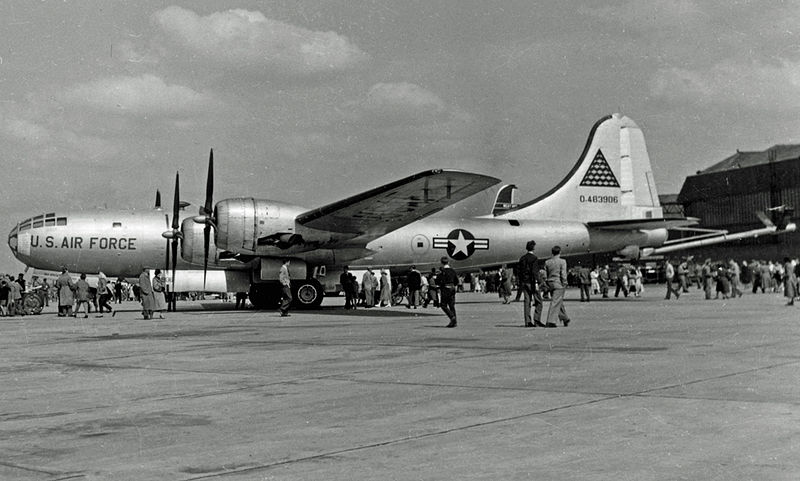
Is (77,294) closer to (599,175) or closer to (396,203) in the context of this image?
(396,203)

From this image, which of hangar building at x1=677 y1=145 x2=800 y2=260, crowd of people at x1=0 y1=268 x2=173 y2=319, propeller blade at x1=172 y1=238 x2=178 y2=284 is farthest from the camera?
hangar building at x1=677 y1=145 x2=800 y2=260

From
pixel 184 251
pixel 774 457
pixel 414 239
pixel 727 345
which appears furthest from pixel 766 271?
pixel 774 457

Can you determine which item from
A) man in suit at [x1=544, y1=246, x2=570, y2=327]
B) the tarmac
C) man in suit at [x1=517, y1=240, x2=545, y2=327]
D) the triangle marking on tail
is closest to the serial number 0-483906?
the triangle marking on tail

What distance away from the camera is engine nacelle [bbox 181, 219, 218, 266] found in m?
25.2

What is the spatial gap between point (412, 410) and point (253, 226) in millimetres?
17506

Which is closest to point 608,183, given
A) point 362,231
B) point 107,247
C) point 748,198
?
point 362,231

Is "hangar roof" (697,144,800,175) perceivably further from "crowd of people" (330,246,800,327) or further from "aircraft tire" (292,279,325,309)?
"aircraft tire" (292,279,325,309)

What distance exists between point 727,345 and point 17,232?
2263cm

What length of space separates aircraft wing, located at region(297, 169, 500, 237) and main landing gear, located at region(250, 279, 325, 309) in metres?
2.55

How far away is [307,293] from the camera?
2550cm

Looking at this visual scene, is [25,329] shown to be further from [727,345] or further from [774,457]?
[774,457]

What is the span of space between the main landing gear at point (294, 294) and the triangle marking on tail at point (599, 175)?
40.4 feet

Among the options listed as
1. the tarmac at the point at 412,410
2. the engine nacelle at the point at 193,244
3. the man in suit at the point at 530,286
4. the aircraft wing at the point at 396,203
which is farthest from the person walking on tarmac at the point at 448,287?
the engine nacelle at the point at 193,244

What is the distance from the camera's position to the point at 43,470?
474 centimetres
